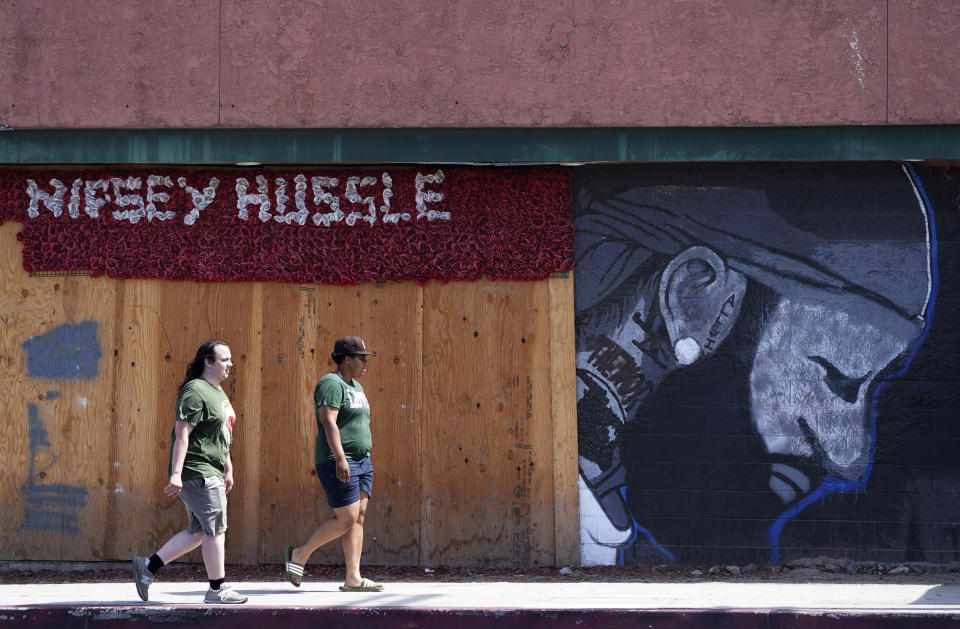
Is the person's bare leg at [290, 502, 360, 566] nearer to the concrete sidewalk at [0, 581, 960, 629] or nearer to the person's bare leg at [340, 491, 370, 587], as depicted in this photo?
the person's bare leg at [340, 491, 370, 587]

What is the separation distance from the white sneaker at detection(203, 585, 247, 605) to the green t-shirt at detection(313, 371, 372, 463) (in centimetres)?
100

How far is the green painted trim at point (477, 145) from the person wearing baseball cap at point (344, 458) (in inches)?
83.9

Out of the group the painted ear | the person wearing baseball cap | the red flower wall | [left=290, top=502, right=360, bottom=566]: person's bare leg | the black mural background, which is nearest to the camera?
the person wearing baseball cap

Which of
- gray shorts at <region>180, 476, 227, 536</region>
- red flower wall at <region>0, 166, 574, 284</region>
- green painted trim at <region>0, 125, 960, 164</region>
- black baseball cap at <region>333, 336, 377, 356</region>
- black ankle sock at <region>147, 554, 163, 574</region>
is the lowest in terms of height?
black ankle sock at <region>147, 554, 163, 574</region>

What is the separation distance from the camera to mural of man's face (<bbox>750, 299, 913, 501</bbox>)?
8.88 meters

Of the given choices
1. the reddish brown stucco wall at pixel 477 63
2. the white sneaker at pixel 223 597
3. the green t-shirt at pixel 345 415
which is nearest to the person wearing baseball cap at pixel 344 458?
the green t-shirt at pixel 345 415

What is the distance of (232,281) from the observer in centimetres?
929

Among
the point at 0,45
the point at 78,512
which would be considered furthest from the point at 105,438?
the point at 0,45

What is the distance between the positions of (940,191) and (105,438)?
6.97 meters

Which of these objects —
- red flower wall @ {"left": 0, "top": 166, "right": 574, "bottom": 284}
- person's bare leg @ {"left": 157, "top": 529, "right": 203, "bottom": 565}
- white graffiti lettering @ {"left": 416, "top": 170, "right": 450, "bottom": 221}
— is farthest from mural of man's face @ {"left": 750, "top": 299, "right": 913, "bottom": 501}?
person's bare leg @ {"left": 157, "top": 529, "right": 203, "bottom": 565}

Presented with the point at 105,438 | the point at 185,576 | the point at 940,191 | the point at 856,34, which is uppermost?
the point at 856,34

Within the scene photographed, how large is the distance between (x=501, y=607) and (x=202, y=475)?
2.02 metres

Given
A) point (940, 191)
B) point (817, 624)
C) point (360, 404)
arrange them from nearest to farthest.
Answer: point (817, 624)
point (360, 404)
point (940, 191)

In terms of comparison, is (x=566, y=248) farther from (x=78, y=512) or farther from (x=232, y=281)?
(x=78, y=512)
